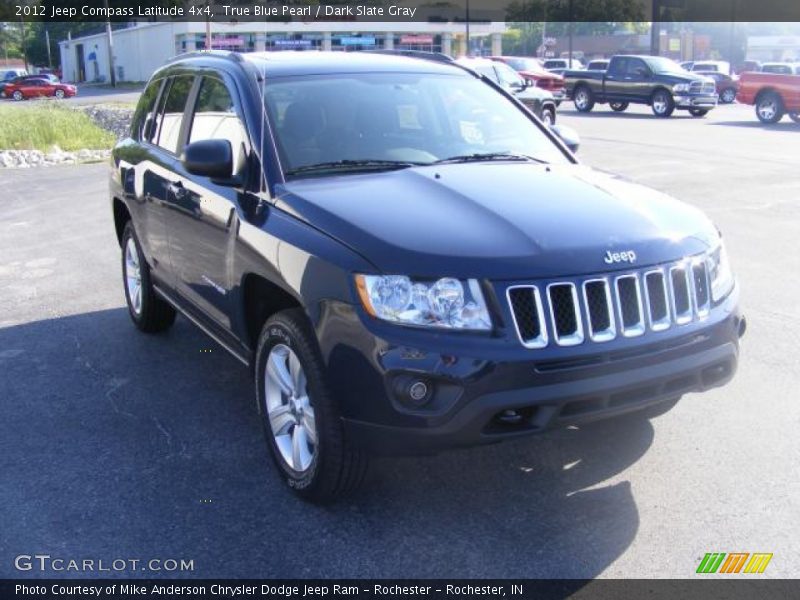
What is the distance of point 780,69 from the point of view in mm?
25906

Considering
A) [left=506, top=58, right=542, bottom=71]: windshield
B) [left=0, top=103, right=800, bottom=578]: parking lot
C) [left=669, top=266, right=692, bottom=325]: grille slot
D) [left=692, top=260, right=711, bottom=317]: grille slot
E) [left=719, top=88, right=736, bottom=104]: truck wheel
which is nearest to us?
[left=0, top=103, right=800, bottom=578]: parking lot

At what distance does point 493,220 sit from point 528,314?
50 cm

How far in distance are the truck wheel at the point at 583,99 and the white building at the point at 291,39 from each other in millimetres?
22179

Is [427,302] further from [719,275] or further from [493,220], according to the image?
[719,275]

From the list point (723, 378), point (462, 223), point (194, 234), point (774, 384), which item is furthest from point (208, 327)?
point (774, 384)

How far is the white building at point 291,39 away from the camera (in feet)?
199

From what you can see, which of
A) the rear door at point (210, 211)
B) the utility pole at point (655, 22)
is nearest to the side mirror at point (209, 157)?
the rear door at point (210, 211)

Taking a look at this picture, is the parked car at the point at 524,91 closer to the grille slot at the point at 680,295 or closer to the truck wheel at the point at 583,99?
the truck wheel at the point at 583,99

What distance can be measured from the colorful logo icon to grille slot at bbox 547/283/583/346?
966 millimetres

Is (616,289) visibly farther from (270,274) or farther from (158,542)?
(158,542)

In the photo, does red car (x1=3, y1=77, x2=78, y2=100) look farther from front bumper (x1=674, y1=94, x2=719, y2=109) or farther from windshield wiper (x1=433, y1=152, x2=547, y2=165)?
windshield wiper (x1=433, y1=152, x2=547, y2=165)

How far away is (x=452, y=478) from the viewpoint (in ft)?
13.6

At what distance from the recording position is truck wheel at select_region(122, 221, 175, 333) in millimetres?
6246

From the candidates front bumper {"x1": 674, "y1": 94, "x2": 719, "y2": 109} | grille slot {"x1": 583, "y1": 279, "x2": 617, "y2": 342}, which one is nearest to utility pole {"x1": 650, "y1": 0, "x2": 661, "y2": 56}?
front bumper {"x1": 674, "y1": 94, "x2": 719, "y2": 109}
